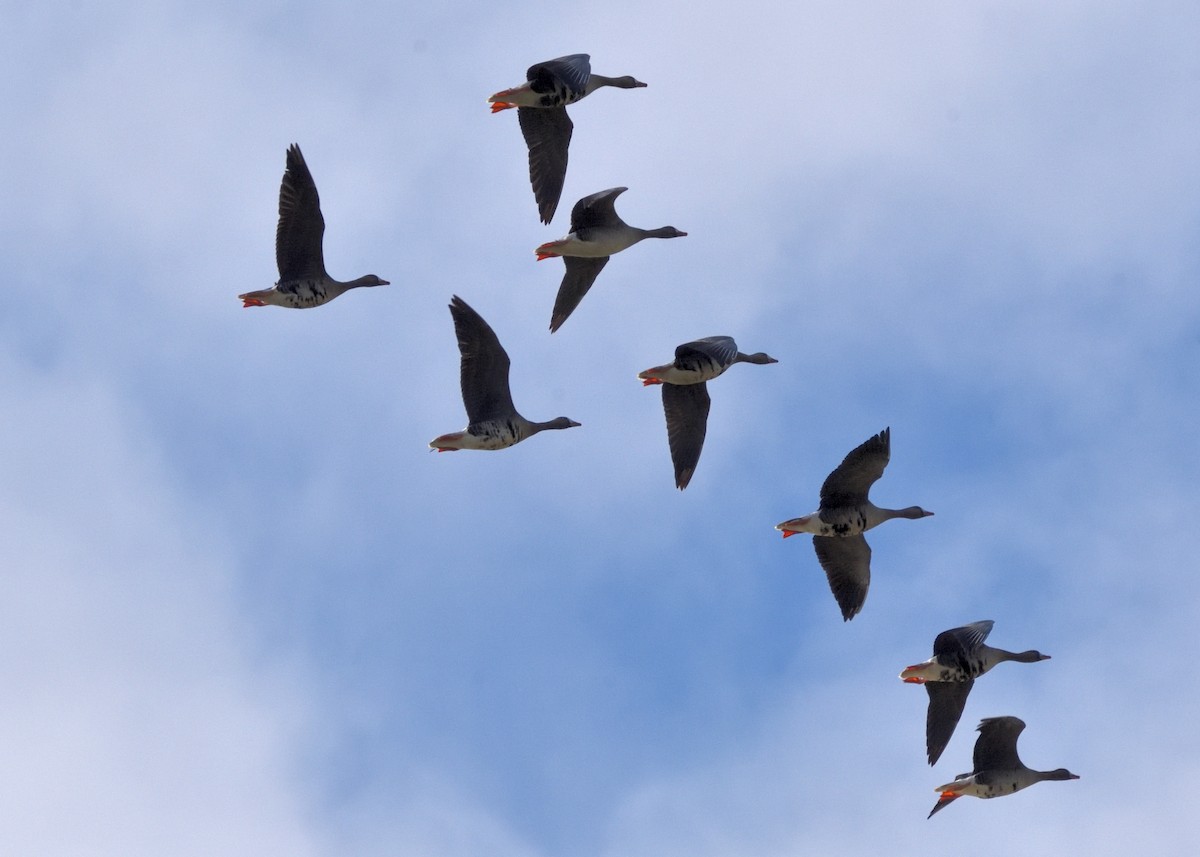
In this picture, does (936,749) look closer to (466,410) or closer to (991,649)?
(991,649)

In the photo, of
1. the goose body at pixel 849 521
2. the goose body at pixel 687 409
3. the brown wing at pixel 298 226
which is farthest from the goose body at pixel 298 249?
the goose body at pixel 849 521

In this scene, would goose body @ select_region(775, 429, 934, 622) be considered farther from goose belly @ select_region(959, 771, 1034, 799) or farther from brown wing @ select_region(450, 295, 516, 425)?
brown wing @ select_region(450, 295, 516, 425)

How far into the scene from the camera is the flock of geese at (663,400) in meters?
36.7

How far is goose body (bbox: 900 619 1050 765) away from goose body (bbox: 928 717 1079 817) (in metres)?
0.68

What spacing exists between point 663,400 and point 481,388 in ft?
13.7

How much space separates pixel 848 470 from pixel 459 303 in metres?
7.62

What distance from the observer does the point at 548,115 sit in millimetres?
38781

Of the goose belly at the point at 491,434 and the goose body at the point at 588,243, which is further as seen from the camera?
the goose body at the point at 588,243

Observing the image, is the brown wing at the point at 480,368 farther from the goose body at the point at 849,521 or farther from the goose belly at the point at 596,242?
the goose body at the point at 849,521

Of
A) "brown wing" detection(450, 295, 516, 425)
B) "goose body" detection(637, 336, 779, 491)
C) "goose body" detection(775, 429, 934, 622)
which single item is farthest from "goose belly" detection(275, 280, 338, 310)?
"goose body" detection(775, 429, 934, 622)

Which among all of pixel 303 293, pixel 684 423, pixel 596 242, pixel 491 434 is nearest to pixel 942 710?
pixel 684 423

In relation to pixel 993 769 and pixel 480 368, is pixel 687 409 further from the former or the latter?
pixel 993 769

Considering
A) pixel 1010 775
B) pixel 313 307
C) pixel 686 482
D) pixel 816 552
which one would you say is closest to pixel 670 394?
pixel 686 482

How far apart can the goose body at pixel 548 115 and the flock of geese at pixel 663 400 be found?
0.02 m
